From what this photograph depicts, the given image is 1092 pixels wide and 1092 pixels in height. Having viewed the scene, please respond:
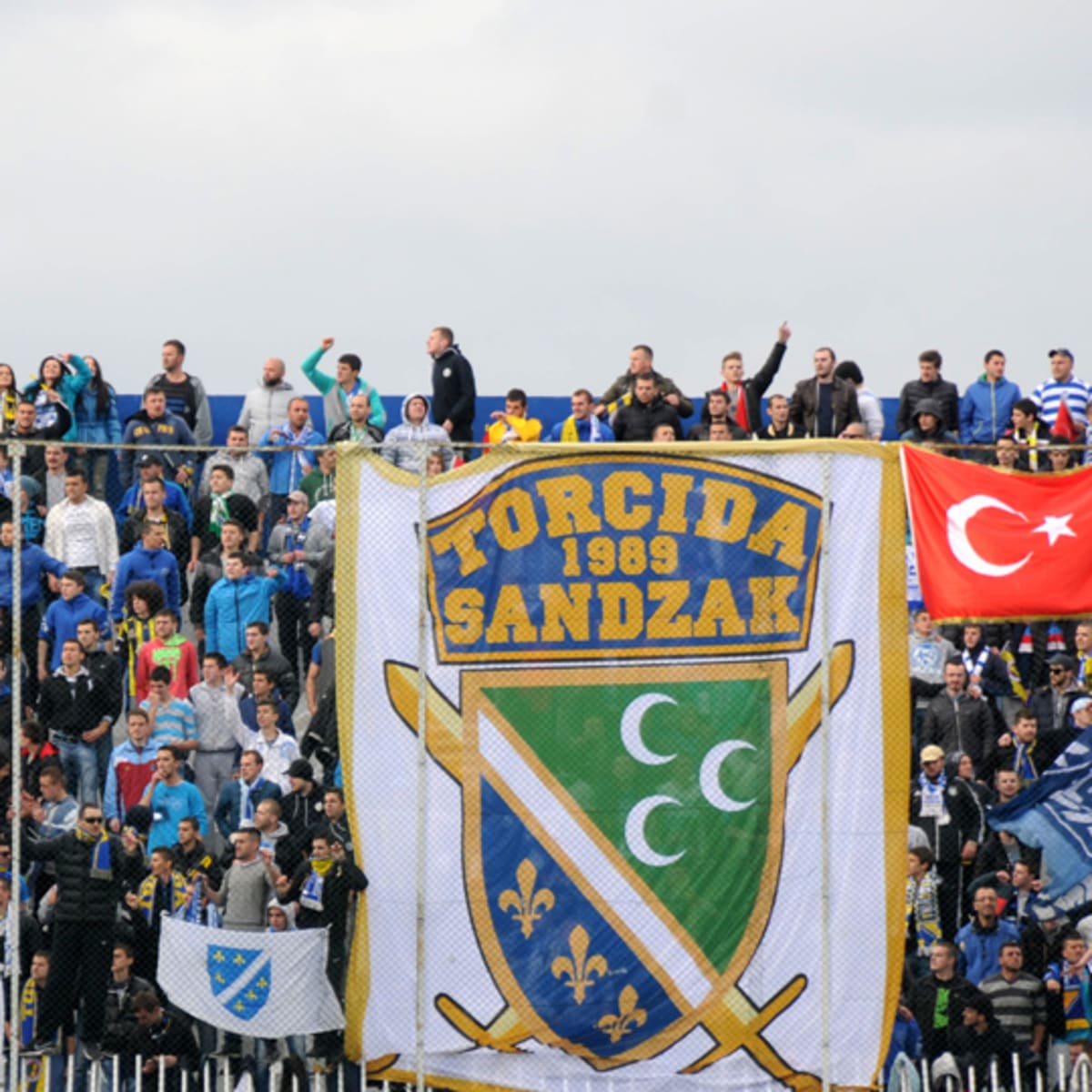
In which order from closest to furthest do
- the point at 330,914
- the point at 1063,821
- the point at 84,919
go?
the point at 330,914, the point at 84,919, the point at 1063,821

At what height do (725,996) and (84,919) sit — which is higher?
(84,919)

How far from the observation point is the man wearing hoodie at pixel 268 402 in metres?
23.3

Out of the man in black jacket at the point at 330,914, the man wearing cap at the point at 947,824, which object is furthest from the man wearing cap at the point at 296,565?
the man wearing cap at the point at 947,824

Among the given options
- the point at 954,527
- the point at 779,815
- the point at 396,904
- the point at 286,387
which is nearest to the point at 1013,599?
the point at 954,527

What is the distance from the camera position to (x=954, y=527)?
1511 cm

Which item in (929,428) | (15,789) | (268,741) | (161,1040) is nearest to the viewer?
(15,789)

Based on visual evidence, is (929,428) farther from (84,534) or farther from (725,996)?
(725,996)

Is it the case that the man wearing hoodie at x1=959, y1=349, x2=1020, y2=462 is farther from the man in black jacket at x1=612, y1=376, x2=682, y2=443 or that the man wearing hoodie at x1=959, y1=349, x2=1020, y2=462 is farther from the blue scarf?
the blue scarf

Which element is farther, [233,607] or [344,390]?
[344,390]

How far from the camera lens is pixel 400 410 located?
28.8 metres

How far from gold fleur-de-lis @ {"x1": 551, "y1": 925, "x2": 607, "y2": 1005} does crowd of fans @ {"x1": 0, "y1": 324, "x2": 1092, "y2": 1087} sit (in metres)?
1.32

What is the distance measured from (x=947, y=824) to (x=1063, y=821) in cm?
194

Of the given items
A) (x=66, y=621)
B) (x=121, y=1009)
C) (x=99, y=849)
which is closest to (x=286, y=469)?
(x=66, y=621)

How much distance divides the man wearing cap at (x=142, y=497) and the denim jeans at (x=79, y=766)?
235 cm
